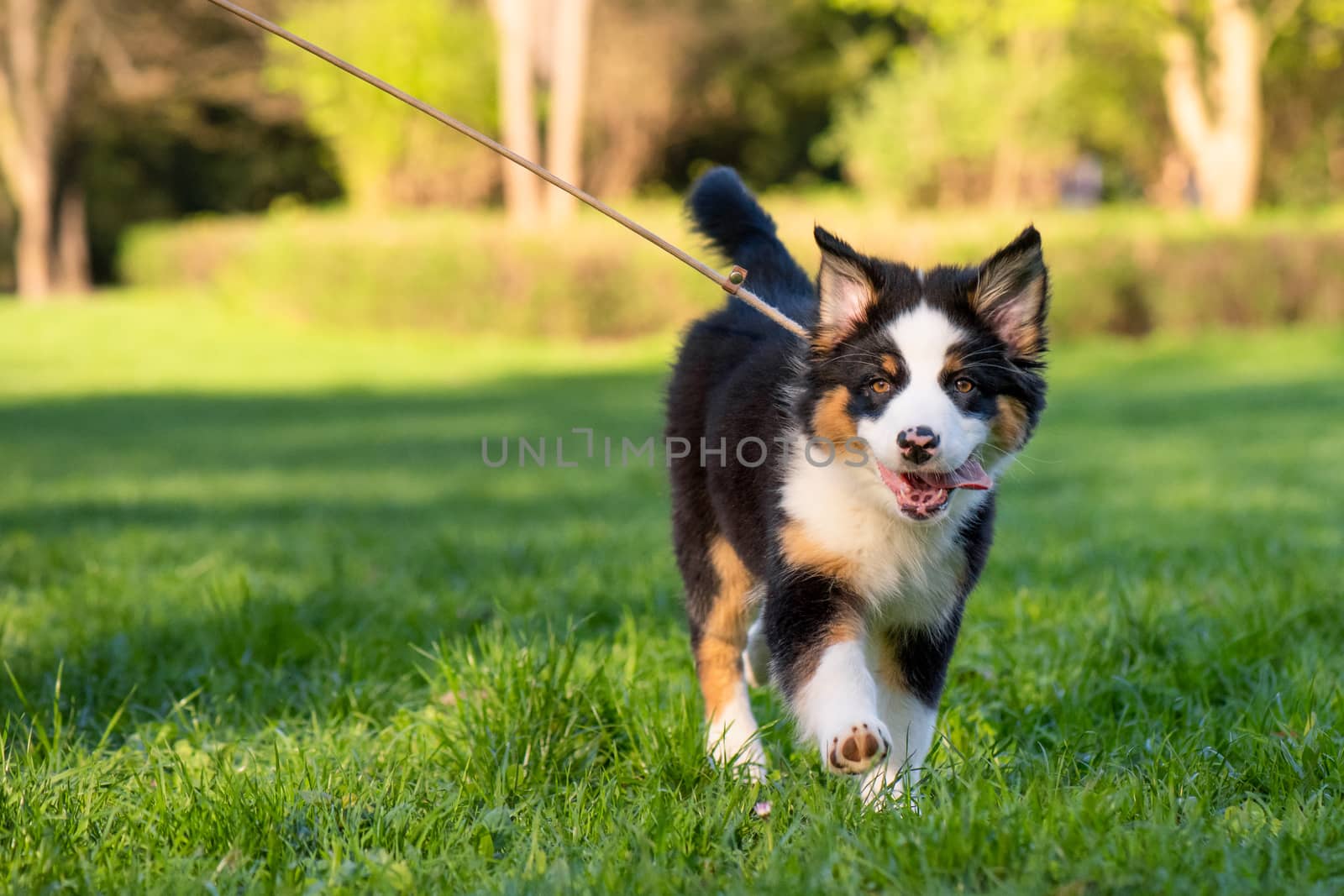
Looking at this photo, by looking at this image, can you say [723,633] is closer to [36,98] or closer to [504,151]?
[504,151]

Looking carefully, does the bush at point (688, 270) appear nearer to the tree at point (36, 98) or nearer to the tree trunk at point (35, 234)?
the tree trunk at point (35, 234)

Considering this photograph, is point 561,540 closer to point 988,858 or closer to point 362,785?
point 362,785

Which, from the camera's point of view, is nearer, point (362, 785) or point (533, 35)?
point (362, 785)

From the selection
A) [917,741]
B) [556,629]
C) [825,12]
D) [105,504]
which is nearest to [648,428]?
[105,504]

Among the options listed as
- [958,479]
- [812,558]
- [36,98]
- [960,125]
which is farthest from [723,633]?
[36,98]

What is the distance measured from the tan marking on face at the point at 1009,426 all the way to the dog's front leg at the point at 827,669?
0.46 meters

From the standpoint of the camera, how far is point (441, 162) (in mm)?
28578

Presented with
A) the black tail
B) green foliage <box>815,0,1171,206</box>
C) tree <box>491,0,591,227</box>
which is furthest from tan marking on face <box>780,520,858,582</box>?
green foliage <box>815,0,1171,206</box>

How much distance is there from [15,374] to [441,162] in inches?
443

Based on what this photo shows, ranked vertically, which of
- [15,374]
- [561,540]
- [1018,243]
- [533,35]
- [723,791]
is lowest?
[15,374]

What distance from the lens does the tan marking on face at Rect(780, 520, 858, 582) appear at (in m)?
3.02

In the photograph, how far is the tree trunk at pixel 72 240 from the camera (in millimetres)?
33062

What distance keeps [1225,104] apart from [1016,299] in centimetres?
2224

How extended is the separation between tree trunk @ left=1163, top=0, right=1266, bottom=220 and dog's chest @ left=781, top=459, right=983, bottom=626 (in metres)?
19.6
